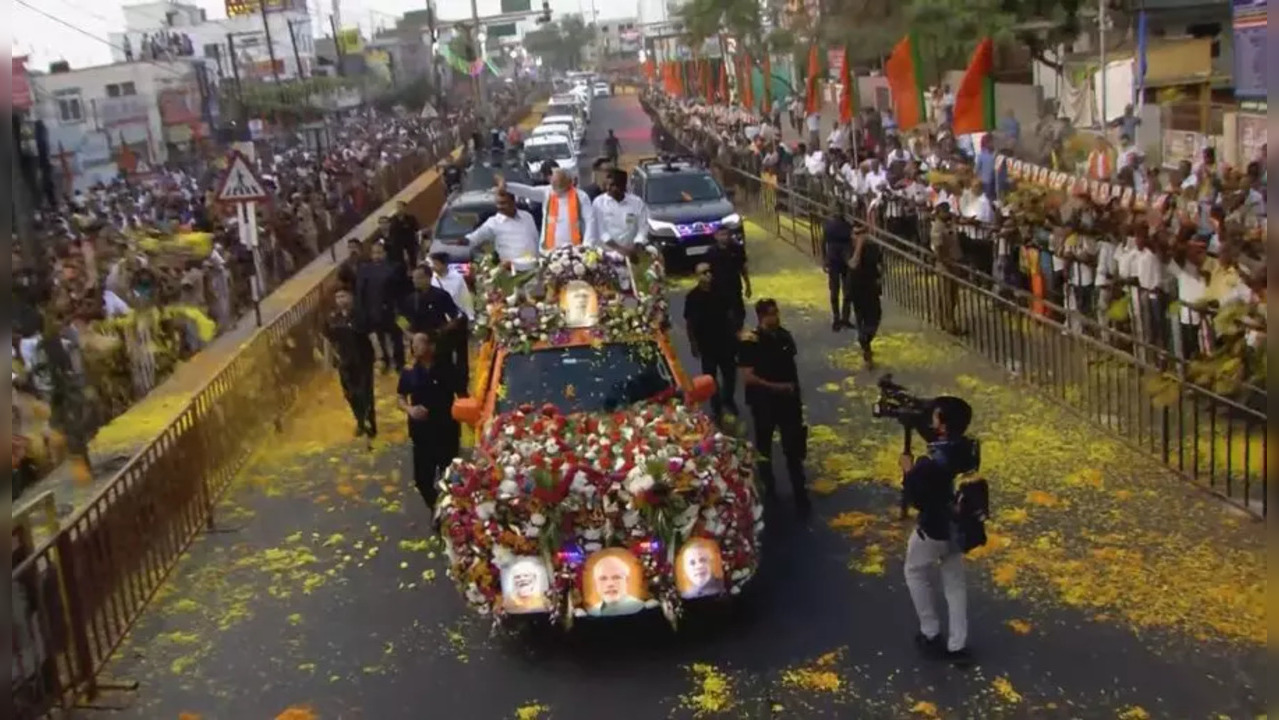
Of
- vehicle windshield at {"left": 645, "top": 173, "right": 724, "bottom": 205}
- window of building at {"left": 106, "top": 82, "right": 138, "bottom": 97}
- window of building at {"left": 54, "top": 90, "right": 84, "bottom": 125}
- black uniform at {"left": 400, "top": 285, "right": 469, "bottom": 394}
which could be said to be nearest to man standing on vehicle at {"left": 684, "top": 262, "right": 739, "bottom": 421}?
black uniform at {"left": 400, "top": 285, "right": 469, "bottom": 394}

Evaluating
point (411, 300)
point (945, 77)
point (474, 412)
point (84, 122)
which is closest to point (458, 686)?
point (474, 412)

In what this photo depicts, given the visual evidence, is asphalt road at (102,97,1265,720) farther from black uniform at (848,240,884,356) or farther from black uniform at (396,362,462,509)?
black uniform at (848,240,884,356)

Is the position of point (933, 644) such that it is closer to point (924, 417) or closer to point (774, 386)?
point (924, 417)

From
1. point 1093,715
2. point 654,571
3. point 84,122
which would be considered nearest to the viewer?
point 1093,715

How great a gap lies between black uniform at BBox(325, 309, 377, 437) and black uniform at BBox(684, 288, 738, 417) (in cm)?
316

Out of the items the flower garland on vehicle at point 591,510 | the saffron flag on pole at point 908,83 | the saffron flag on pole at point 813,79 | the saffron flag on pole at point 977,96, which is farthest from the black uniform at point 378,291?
the saffron flag on pole at point 813,79

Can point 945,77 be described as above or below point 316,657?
above

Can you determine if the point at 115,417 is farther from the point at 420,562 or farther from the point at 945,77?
the point at 945,77

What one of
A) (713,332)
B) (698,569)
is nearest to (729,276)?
(713,332)

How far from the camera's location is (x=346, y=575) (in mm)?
9602

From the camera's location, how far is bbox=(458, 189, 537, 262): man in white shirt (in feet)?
39.1

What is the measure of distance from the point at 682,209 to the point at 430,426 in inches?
500

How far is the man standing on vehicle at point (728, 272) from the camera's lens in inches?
516

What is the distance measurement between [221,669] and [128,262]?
1056cm
